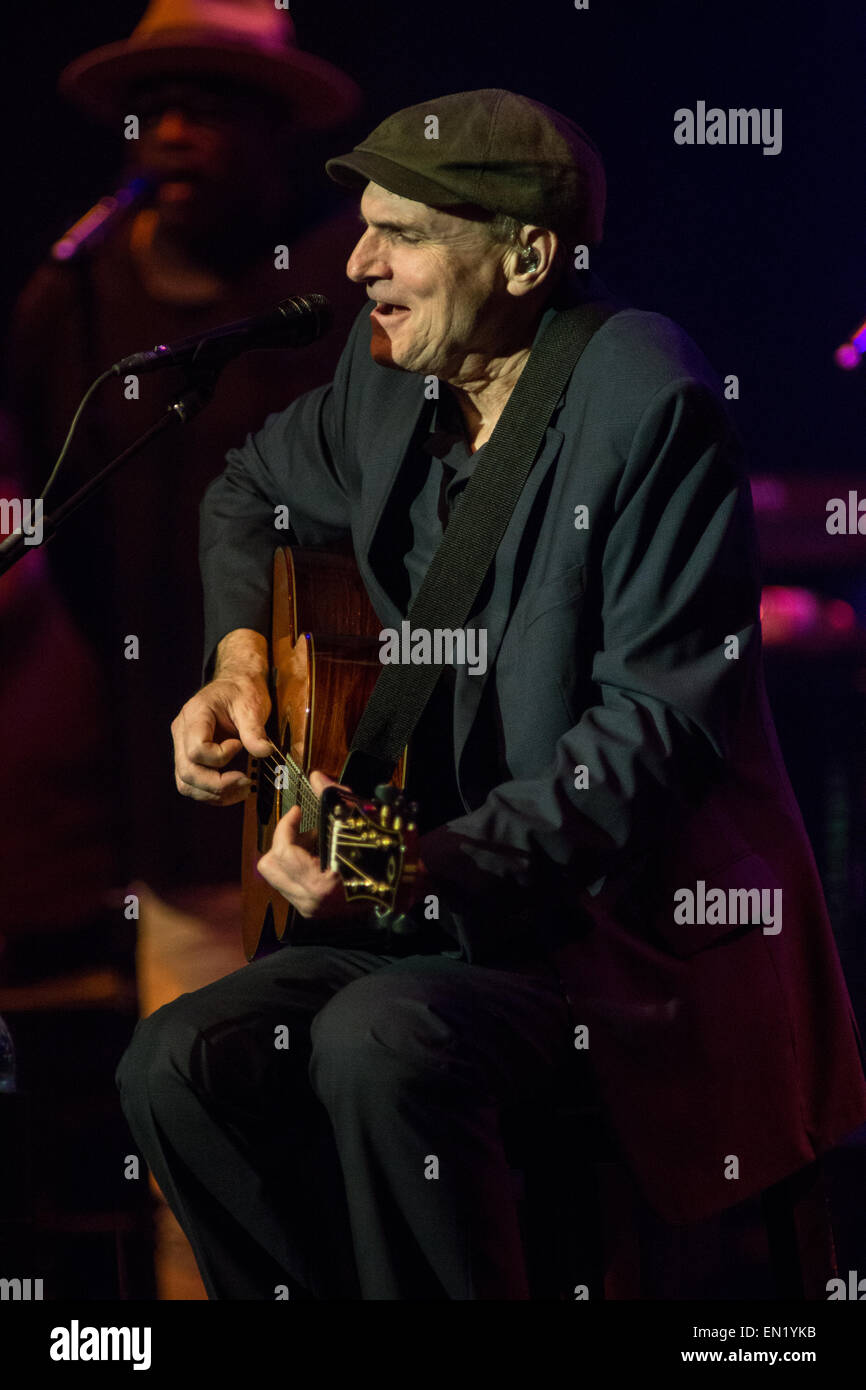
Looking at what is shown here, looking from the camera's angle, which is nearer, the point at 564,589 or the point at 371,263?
the point at 564,589

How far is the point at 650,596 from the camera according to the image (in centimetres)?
213

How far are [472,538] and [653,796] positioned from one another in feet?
1.69

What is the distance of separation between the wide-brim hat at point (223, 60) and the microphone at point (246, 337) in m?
0.93

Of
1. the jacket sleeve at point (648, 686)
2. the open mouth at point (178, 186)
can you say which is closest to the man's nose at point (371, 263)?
the jacket sleeve at point (648, 686)

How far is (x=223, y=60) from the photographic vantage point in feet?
10.5

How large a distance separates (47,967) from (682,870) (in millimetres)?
1760

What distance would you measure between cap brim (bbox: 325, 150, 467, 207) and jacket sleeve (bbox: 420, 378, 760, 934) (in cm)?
49

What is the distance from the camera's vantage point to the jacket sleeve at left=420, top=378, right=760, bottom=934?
2.06 m

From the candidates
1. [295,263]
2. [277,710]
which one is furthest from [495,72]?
[277,710]

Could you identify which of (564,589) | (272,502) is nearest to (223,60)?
(272,502)

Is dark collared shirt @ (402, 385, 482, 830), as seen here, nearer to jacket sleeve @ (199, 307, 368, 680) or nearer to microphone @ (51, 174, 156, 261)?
jacket sleeve @ (199, 307, 368, 680)

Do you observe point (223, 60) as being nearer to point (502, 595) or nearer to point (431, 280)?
point (431, 280)

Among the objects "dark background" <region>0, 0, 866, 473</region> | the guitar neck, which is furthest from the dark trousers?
"dark background" <region>0, 0, 866, 473</region>

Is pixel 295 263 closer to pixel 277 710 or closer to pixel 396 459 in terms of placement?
pixel 396 459
